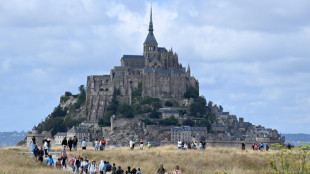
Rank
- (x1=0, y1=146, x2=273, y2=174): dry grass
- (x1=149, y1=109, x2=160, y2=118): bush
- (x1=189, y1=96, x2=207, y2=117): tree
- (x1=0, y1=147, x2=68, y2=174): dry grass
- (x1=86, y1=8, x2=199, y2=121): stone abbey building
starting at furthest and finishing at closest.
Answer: (x1=86, y1=8, x2=199, y2=121): stone abbey building → (x1=189, y1=96, x2=207, y2=117): tree → (x1=149, y1=109, x2=160, y2=118): bush → (x1=0, y1=146, x2=273, y2=174): dry grass → (x1=0, y1=147, x2=68, y2=174): dry grass

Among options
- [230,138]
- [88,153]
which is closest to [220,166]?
[88,153]

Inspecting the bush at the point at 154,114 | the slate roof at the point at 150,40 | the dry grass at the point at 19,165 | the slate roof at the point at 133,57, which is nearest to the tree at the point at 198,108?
the bush at the point at 154,114

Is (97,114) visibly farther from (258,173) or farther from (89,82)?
(258,173)

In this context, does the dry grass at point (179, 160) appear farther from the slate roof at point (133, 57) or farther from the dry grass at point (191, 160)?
the slate roof at point (133, 57)

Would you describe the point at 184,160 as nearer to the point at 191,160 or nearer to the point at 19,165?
the point at 191,160

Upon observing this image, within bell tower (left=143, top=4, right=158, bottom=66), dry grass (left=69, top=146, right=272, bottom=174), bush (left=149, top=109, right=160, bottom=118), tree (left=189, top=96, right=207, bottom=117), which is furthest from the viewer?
bell tower (left=143, top=4, right=158, bottom=66)

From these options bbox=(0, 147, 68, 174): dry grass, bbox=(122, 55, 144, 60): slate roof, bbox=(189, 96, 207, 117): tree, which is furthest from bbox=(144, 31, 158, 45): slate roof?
bbox=(0, 147, 68, 174): dry grass

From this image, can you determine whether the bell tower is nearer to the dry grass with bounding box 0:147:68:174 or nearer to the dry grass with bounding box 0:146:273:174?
the dry grass with bounding box 0:146:273:174

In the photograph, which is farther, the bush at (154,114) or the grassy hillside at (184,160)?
the bush at (154,114)

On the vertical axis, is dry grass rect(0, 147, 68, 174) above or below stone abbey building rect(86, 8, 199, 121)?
below

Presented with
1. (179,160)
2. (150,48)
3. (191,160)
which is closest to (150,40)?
(150,48)

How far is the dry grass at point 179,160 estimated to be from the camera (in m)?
44.3

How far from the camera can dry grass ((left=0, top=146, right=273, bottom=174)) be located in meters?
44.3

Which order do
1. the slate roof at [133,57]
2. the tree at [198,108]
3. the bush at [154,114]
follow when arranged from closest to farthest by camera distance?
the bush at [154,114], the tree at [198,108], the slate roof at [133,57]
